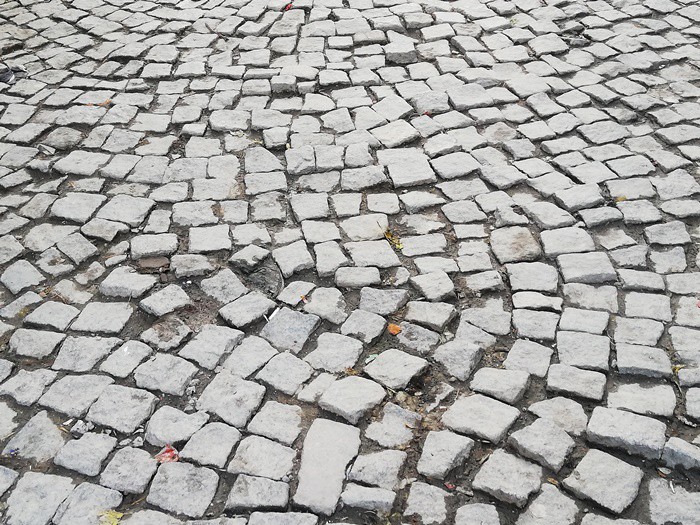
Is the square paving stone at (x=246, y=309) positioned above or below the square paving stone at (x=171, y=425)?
above

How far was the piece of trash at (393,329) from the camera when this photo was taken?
3.72m

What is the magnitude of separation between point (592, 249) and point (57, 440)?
3.07m

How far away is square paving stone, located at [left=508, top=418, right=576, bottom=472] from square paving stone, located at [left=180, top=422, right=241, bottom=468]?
1.27 meters

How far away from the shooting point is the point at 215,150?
205 inches

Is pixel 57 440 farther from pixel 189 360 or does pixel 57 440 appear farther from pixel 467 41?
pixel 467 41

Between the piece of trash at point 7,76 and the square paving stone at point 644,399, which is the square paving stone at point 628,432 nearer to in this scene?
the square paving stone at point 644,399

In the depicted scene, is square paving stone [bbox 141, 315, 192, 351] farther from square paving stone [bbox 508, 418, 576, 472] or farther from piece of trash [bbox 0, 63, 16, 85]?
piece of trash [bbox 0, 63, 16, 85]

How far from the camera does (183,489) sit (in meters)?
3.03

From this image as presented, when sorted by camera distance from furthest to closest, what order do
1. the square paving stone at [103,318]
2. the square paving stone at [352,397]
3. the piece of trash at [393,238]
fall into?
the piece of trash at [393,238]
the square paving stone at [103,318]
the square paving stone at [352,397]

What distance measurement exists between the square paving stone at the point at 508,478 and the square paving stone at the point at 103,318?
206cm

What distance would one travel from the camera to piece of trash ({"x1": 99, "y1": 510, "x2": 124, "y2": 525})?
2904 millimetres

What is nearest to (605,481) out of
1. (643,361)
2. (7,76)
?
(643,361)

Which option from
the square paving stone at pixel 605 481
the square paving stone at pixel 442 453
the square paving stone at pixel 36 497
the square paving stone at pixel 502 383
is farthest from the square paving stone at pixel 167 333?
the square paving stone at pixel 605 481

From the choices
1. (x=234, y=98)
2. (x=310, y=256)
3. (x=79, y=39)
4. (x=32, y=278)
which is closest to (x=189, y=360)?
(x=310, y=256)
